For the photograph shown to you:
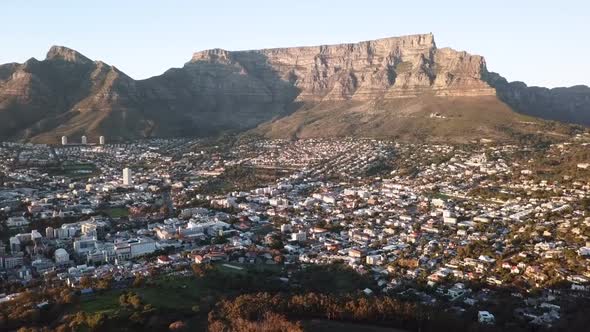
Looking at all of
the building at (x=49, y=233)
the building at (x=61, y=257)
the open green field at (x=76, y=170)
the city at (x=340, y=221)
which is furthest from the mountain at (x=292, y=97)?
the building at (x=61, y=257)

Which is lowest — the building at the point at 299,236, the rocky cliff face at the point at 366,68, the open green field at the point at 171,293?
the building at the point at 299,236

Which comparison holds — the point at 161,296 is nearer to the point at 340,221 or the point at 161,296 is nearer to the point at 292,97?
the point at 340,221

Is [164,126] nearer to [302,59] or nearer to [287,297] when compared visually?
[302,59]

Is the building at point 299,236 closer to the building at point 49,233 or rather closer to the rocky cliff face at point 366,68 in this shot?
the building at point 49,233

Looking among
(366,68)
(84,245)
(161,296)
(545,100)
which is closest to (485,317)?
(161,296)

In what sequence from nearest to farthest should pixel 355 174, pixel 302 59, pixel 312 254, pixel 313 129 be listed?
pixel 312 254 < pixel 355 174 < pixel 313 129 < pixel 302 59

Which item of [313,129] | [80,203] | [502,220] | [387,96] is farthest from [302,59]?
[502,220]

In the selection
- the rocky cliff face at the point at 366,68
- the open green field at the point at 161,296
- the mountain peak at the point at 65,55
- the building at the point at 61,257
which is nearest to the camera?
the open green field at the point at 161,296
